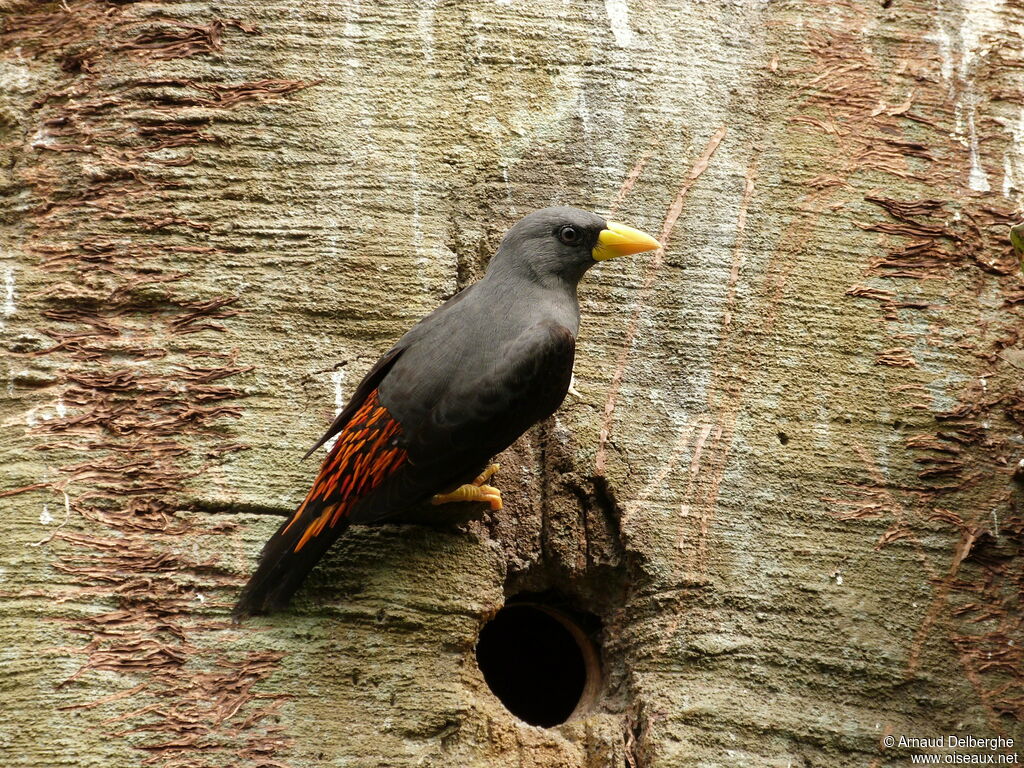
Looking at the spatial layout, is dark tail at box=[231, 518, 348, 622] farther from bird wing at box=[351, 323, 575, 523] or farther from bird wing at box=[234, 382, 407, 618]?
bird wing at box=[351, 323, 575, 523]

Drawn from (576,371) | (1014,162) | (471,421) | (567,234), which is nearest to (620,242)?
(567,234)

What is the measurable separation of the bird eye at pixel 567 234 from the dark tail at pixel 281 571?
129 centimetres

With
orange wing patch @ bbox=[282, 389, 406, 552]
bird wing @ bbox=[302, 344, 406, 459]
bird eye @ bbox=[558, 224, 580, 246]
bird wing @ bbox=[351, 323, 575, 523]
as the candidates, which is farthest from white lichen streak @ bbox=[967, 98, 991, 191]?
orange wing patch @ bbox=[282, 389, 406, 552]

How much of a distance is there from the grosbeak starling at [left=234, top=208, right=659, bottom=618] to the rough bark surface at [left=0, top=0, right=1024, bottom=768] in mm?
161

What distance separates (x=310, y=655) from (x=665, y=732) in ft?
3.82

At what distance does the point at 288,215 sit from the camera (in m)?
3.91

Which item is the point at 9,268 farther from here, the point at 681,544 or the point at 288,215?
the point at 681,544

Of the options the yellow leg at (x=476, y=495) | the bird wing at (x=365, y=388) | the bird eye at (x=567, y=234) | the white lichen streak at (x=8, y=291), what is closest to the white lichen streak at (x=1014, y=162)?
the bird eye at (x=567, y=234)

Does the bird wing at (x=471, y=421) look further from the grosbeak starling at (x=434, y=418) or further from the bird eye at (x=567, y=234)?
the bird eye at (x=567, y=234)

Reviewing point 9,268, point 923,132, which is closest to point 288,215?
point 9,268

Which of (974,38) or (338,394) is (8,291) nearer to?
(338,394)

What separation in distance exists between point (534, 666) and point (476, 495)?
5.50 ft

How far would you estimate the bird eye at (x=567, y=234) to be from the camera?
3785mm

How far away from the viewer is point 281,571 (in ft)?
10.8
